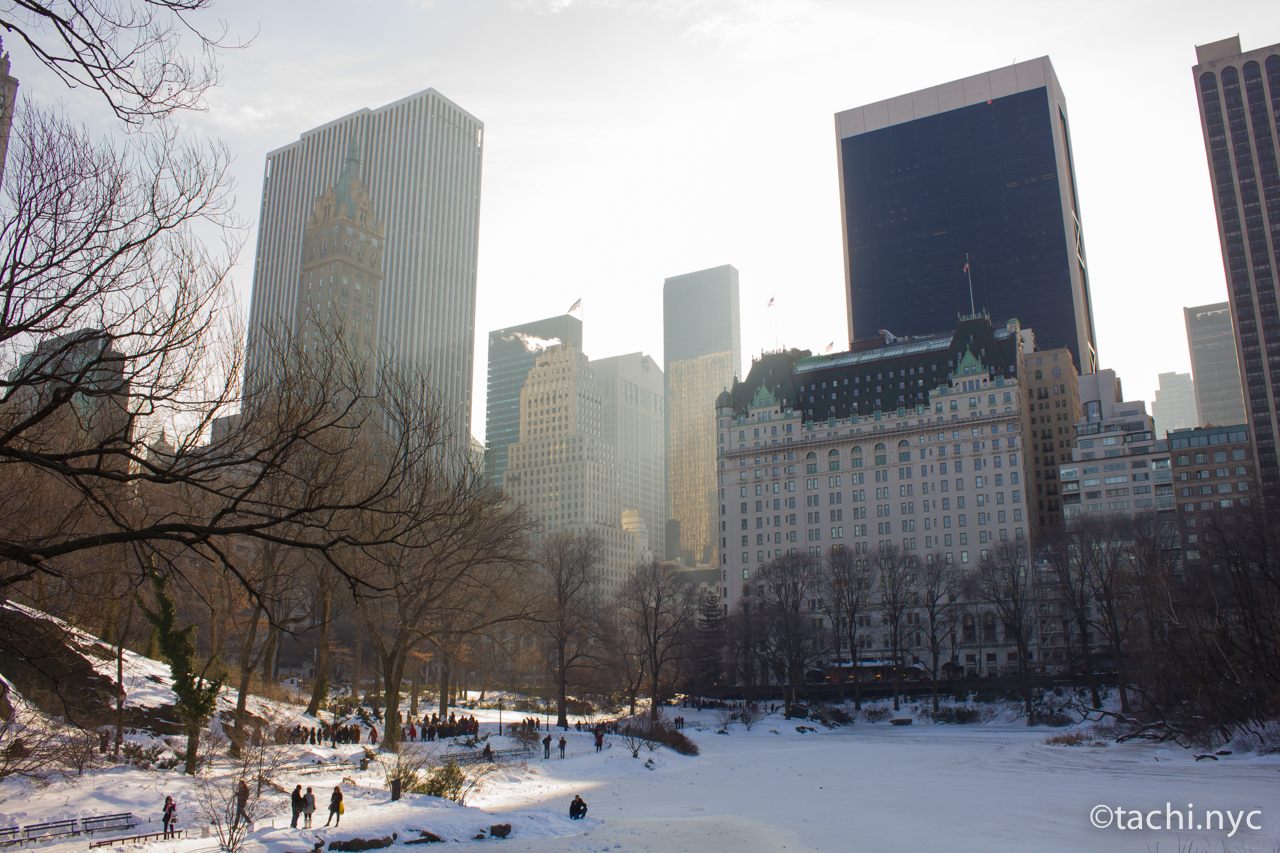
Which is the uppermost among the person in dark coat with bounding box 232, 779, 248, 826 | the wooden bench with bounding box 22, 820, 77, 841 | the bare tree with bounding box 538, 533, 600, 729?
the bare tree with bounding box 538, 533, 600, 729

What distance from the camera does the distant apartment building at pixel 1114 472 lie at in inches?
5448

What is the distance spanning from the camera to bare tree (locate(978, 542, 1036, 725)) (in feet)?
264

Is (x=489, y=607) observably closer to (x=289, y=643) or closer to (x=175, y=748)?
(x=175, y=748)

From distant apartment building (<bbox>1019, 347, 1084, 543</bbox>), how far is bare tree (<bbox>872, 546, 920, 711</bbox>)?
56.4 metres

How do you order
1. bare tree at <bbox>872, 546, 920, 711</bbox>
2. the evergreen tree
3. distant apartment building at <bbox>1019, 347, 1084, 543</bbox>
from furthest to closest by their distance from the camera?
distant apartment building at <bbox>1019, 347, 1084, 543</bbox> < bare tree at <bbox>872, 546, 920, 711</bbox> < the evergreen tree

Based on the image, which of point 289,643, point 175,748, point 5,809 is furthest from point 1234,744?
point 289,643

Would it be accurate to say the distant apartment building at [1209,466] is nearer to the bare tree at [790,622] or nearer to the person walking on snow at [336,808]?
the bare tree at [790,622]

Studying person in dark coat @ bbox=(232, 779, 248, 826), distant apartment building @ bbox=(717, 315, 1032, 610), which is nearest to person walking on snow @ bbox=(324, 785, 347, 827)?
person in dark coat @ bbox=(232, 779, 248, 826)

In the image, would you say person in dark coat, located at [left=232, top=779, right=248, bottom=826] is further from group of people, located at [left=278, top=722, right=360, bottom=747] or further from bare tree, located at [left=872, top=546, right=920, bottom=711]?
bare tree, located at [left=872, top=546, right=920, bottom=711]

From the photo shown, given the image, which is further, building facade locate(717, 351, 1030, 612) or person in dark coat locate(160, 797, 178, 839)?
building facade locate(717, 351, 1030, 612)

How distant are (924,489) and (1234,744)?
291 feet

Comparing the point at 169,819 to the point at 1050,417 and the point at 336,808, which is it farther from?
the point at 1050,417

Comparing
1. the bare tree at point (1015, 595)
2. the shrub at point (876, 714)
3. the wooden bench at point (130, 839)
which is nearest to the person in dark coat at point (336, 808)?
the wooden bench at point (130, 839)

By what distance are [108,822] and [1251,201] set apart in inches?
7827
